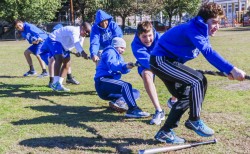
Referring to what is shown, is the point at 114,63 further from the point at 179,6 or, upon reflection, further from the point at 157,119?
the point at 179,6

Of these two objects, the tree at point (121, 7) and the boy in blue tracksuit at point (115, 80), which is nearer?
the boy in blue tracksuit at point (115, 80)

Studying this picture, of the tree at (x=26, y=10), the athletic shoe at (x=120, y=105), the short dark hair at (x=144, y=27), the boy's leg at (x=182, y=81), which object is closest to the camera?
the boy's leg at (x=182, y=81)

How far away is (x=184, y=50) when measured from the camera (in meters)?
4.46

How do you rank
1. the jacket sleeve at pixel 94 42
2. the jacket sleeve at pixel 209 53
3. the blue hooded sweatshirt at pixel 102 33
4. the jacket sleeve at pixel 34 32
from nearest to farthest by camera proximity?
1. the jacket sleeve at pixel 209 53
2. the jacket sleeve at pixel 94 42
3. the blue hooded sweatshirt at pixel 102 33
4. the jacket sleeve at pixel 34 32

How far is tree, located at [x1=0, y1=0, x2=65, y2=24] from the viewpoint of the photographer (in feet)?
129

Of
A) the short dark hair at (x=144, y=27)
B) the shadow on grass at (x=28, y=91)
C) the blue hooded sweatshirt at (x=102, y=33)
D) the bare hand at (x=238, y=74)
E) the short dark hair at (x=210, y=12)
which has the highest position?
the short dark hair at (x=210, y=12)

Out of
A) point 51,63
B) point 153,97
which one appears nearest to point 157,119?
point 153,97

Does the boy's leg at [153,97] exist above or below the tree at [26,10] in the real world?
below

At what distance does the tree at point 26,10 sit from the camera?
39250 mm

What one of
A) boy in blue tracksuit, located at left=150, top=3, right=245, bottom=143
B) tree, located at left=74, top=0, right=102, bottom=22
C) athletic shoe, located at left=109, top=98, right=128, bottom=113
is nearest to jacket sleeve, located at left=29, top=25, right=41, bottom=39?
athletic shoe, located at left=109, top=98, right=128, bottom=113

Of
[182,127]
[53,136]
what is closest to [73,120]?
[53,136]

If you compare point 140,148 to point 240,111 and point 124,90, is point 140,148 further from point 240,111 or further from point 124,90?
point 240,111

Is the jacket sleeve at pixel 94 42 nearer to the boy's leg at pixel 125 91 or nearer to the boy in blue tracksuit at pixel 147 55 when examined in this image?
the boy's leg at pixel 125 91

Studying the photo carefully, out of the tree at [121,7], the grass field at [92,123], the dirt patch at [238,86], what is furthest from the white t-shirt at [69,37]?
the tree at [121,7]
